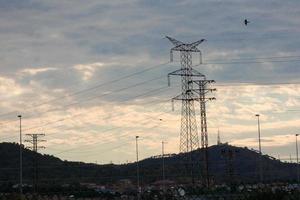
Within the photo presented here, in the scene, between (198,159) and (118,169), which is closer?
(198,159)

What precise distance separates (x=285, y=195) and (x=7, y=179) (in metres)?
110

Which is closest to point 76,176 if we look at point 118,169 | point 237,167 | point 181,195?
point 118,169

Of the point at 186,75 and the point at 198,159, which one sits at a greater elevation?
the point at 186,75

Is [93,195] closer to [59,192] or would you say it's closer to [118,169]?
[59,192]

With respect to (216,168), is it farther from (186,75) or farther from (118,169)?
(186,75)

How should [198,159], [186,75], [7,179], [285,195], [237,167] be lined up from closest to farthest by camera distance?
[285,195] → [186,75] → [198,159] → [7,179] → [237,167]

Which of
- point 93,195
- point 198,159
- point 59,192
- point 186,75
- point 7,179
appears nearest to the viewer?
point 186,75

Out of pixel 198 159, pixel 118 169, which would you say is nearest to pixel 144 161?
pixel 118 169

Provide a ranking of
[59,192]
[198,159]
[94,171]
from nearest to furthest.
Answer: [198,159] < [59,192] < [94,171]

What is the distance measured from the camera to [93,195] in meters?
103

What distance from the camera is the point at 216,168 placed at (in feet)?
618

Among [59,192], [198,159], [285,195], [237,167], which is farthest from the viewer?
[237,167]

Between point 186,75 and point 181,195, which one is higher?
point 186,75

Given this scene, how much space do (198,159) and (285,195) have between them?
4551 centimetres
